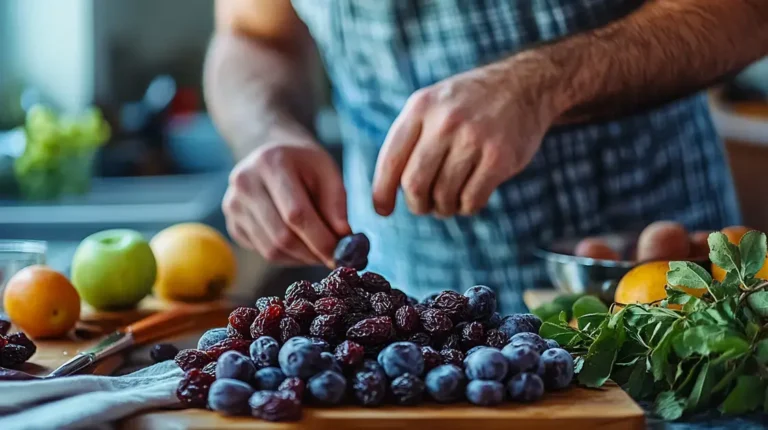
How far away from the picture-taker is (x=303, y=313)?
827 mm

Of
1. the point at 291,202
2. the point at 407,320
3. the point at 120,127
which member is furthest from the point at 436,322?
the point at 120,127

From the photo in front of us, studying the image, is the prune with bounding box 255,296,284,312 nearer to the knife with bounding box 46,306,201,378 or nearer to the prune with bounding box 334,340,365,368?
the prune with bounding box 334,340,365,368

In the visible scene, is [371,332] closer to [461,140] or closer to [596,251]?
[461,140]

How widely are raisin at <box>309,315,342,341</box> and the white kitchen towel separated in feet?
0.41

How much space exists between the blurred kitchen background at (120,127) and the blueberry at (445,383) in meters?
1.21

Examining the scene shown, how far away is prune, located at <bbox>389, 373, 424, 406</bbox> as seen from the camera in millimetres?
747

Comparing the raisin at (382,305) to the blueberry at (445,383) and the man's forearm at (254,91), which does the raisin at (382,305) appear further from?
the man's forearm at (254,91)

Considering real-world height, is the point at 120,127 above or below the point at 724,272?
above

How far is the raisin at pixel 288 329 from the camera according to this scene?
803 mm

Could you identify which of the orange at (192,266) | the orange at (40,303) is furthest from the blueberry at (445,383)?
the orange at (192,266)

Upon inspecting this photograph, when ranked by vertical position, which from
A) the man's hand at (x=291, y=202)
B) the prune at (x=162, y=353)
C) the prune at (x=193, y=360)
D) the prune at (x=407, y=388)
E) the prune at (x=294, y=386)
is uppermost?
the man's hand at (x=291, y=202)

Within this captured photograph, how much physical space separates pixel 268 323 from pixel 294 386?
0.10m

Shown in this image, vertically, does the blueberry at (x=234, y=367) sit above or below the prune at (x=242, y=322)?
below

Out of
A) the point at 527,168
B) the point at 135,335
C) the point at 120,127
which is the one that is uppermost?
the point at 120,127
